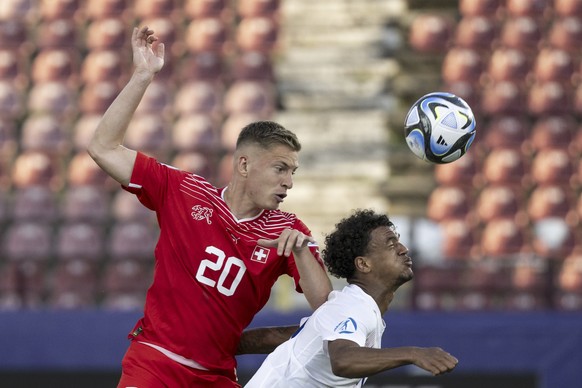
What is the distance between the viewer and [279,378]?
4945mm

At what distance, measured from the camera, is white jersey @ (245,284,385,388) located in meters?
4.71

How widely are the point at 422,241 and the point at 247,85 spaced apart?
3972 millimetres

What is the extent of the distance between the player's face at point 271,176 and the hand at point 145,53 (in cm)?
68

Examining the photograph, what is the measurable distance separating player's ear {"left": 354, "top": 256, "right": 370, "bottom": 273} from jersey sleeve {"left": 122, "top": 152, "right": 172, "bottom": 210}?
110 cm

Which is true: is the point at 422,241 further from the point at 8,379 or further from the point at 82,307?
the point at 8,379

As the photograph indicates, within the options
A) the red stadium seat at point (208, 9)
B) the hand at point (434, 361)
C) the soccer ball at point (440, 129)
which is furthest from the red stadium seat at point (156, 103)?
the hand at point (434, 361)

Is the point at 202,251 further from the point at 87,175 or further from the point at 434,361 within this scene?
the point at 87,175

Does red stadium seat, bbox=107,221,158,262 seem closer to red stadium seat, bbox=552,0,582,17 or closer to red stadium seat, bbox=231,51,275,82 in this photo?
red stadium seat, bbox=231,51,275,82

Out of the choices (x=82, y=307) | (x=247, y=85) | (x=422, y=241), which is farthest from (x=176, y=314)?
(x=247, y=85)

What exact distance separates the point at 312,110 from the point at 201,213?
30.2 ft

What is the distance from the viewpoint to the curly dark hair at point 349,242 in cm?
508

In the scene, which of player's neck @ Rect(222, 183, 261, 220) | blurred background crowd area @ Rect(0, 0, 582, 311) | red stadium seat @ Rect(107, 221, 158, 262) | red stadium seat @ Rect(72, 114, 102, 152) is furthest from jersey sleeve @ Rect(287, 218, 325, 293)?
red stadium seat @ Rect(72, 114, 102, 152)

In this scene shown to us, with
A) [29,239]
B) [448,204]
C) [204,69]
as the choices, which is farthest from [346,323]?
[204,69]

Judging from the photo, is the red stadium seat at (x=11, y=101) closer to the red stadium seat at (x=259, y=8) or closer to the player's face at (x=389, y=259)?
the red stadium seat at (x=259, y=8)
